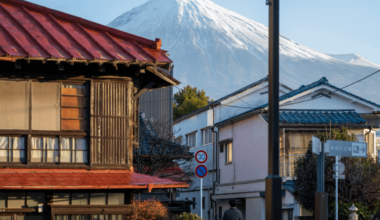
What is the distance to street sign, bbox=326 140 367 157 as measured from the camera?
414 inches

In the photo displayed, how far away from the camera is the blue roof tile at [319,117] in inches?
1034

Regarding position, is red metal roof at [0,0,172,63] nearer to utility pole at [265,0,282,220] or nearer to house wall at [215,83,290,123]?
utility pole at [265,0,282,220]

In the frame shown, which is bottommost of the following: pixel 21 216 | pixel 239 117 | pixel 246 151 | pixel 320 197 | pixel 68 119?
pixel 21 216

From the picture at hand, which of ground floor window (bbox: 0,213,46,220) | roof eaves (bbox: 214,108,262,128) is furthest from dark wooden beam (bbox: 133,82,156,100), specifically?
roof eaves (bbox: 214,108,262,128)

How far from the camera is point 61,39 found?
47.3 feet

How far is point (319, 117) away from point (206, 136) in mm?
11861

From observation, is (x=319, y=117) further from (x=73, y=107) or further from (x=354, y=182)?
(x=73, y=107)

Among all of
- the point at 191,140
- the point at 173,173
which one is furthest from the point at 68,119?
the point at 191,140

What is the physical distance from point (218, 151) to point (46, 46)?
21.8 meters

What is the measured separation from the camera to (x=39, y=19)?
15.4 m

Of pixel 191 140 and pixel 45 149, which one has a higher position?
pixel 191 140

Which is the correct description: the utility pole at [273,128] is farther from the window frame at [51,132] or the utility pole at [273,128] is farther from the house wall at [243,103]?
the house wall at [243,103]

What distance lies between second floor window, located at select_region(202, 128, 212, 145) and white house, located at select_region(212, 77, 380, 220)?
265cm

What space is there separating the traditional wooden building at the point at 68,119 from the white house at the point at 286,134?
12826 mm
